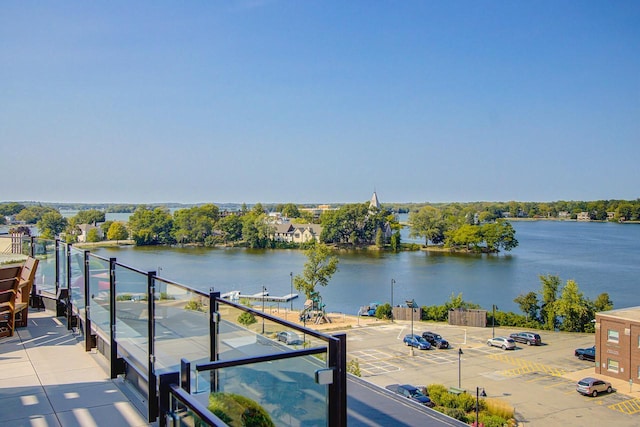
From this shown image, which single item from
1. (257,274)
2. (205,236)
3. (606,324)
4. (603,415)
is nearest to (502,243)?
(257,274)

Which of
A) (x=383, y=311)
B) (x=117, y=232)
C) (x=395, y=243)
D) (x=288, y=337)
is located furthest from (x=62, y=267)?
(x=117, y=232)

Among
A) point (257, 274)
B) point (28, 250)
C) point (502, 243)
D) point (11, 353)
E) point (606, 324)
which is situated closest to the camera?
point (11, 353)

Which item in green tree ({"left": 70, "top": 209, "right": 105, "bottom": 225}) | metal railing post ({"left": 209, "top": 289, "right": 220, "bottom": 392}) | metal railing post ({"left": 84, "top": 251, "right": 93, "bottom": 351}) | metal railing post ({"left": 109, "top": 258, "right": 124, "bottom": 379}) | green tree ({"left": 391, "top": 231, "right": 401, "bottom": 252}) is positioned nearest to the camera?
metal railing post ({"left": 209, "top": 289, "right": 220, "bottom": 392})

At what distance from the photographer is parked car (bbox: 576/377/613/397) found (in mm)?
18141

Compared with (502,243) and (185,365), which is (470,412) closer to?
(185,365)

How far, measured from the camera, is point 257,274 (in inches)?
1679

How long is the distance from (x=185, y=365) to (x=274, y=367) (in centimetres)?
26

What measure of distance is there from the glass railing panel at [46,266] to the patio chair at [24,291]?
0.68 ft

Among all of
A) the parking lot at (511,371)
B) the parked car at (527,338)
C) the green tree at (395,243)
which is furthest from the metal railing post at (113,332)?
the green tree at (395,243)

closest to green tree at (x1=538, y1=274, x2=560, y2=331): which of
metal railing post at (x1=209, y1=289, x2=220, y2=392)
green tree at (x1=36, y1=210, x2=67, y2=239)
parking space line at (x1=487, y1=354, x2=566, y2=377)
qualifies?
parking space line at (x1=487, y1=354, x2=566, y2=377)

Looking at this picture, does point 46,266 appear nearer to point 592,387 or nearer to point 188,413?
point 188,413

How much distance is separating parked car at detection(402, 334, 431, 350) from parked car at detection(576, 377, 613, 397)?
6.98 m

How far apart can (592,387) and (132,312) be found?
62.4 ft

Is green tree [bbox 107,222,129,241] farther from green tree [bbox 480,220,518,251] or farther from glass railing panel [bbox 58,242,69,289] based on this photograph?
glass railing panel [bbox 58,242,69,289]
